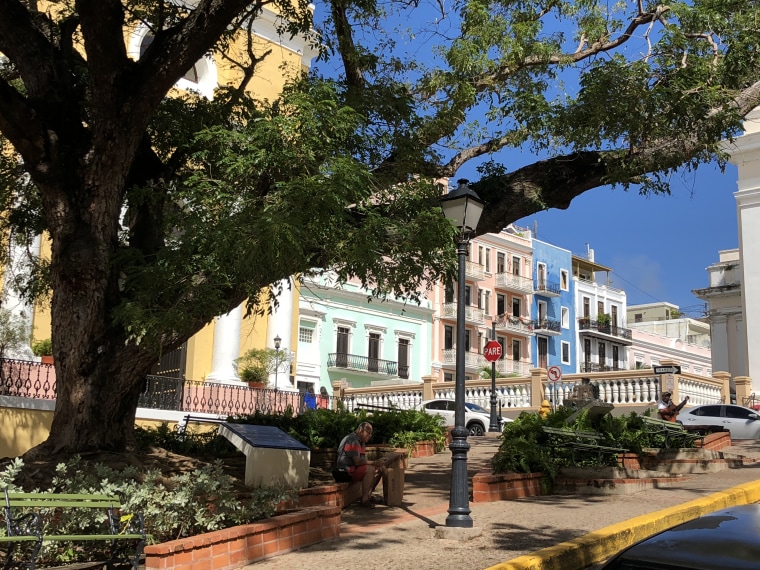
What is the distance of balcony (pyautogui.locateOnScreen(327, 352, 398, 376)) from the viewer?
4575cm

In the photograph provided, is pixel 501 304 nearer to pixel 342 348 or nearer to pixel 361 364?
pixel 361 364

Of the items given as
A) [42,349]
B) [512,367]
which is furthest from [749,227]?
[42,349]

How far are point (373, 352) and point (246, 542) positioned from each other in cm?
4139

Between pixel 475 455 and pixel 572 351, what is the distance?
49035 millimetres

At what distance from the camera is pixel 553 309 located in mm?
62438

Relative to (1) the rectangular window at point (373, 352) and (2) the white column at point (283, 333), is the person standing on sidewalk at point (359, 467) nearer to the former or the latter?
(2) the white column at point (283, 333)

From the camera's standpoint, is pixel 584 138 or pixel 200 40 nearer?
pixel 200 40

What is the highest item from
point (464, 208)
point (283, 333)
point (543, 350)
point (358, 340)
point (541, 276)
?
point (541, 276)

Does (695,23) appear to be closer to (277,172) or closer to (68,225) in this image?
(277,172)

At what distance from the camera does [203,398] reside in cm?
1994

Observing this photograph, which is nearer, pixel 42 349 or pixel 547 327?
pixel 42 349

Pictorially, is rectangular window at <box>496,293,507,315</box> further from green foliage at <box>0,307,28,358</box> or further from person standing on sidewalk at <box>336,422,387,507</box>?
person standing on sidewalk at <box>336,422,387,507</box>

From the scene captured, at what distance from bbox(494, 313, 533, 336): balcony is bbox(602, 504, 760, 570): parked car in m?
53.7

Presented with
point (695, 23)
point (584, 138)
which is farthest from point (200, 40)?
point (695, 23)
